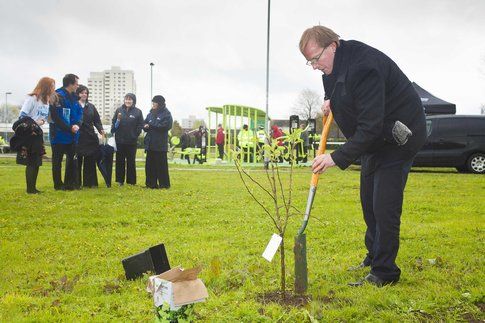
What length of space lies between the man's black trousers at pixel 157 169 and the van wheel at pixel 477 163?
920 centimetres

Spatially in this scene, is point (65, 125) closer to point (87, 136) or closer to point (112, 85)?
point (87, 136)

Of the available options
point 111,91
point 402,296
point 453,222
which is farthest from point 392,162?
point 111,91

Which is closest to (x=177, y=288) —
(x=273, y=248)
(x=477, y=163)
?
(x=273, y=248)

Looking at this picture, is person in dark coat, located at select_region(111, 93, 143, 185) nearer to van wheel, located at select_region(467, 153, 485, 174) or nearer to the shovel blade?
the shovel blade

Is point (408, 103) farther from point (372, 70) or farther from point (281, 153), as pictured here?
point (281, 153)

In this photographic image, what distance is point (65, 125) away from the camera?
28.0 ft

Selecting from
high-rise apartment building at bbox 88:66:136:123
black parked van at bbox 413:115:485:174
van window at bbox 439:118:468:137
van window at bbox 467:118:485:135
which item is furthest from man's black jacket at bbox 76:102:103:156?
high-rise apartment building at bbox 88:66:136:123

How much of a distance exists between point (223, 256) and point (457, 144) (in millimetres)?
11864

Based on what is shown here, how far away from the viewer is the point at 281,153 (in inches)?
129

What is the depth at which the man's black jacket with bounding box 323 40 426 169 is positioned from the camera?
3.23m

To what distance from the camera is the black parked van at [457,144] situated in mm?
14164

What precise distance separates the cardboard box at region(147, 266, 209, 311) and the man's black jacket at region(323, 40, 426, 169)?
1.30 meters

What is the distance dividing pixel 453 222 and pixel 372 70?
11.4 ft

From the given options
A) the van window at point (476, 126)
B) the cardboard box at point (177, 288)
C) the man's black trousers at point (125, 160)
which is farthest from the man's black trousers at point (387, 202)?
the van window at point (476, 126)
